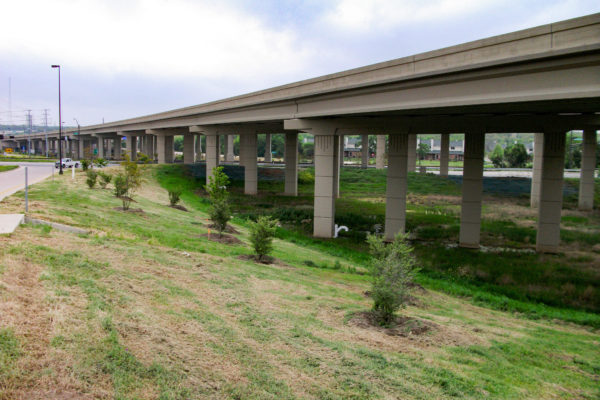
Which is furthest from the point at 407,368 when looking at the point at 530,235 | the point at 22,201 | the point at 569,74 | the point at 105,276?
the point at 530,235

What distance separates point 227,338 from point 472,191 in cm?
2149

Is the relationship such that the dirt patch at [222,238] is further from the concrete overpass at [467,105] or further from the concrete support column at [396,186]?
the concrete support column at [396,186]

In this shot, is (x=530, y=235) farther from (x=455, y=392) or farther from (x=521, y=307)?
Answer: (x=455, y=392)

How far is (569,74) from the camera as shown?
14.5m

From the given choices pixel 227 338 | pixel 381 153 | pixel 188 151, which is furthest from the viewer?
pixel 381 153

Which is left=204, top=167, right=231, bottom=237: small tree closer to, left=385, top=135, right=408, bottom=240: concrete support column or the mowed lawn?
the mowed lawn

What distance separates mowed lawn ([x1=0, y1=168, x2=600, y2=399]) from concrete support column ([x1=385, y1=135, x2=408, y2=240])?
42.2 feet

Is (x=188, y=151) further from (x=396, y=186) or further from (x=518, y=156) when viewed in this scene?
(x=518, y=156)

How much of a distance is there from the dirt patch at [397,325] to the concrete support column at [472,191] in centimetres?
1664

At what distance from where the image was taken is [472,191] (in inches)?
1036

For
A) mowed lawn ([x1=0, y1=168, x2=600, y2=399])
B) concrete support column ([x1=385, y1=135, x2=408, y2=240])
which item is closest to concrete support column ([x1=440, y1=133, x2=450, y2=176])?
concrete support column ([x1=385, y1=135, x2=408, y2=240])

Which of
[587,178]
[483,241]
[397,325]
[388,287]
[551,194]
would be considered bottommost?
[483,241]

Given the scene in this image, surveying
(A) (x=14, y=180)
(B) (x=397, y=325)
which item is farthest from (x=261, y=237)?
(A) (x=14, y=180)

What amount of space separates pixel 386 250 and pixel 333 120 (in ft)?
58.0
